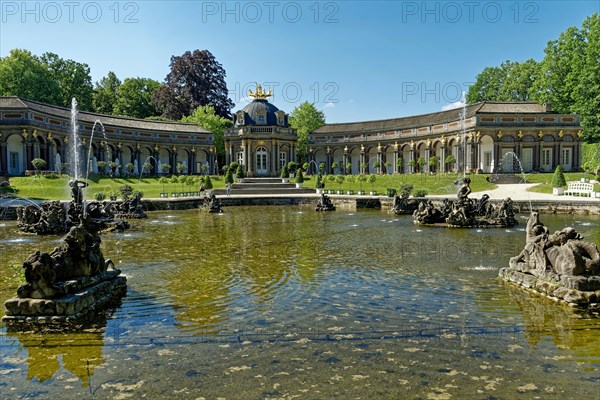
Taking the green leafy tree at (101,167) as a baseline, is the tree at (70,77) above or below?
above

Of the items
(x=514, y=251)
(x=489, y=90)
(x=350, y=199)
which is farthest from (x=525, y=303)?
(x=489, y=90)

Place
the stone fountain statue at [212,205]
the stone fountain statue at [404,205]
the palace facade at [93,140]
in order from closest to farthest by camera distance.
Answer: the stone fountain statue at [404,205] → the stone fountain statue at [212,205] → the palace facade at [93,140]

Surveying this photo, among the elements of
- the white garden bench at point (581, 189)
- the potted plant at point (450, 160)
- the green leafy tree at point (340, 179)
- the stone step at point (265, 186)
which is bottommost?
the white garden bench at point (581, 189)

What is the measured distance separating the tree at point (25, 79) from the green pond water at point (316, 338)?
5530cm

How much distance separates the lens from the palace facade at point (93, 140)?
45719 millimetres

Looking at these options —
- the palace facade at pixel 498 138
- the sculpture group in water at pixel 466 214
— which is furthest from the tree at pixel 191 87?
the sculpture group in water at pixel 466 214

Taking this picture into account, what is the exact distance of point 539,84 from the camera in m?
55.6

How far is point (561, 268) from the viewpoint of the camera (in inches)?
322

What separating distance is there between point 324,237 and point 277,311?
9.01 m

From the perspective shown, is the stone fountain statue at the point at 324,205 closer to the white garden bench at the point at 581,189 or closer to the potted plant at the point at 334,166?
the white garden bench at the point at 581,189

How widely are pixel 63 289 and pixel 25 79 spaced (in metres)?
60.7

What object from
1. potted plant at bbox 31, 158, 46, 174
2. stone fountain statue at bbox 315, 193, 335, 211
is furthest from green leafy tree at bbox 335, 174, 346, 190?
potted plant at bbox 31, 158, 46, 174

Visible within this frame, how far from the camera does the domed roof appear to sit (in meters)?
59.8

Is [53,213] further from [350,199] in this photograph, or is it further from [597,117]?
[597,117]
